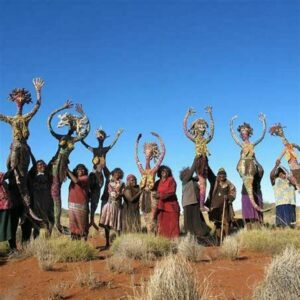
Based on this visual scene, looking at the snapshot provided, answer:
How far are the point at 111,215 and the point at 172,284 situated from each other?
681cm

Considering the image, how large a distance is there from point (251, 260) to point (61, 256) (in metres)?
3.89

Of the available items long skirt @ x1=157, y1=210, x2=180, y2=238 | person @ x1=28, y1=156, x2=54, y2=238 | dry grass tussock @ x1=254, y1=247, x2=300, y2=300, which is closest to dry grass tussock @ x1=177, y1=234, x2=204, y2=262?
long skirt @ x1=157, y1=210, x2=180, y2=238

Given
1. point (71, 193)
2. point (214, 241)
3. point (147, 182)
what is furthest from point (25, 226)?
point (214, 241)

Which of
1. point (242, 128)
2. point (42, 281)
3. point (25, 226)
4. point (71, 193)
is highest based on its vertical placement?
point (242, 128)

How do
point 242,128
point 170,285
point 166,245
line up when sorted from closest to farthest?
point 170,285 → point 166,245 → point 242,128

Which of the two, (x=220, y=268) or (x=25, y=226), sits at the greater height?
(x=25, y=226)

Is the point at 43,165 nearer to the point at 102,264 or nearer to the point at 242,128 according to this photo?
the point at 102,264

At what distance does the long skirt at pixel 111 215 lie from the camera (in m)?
12.1

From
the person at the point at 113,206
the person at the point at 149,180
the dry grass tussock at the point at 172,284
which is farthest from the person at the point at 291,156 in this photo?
the dry grass tussock at the point at 172,284

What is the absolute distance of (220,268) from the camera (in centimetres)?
881

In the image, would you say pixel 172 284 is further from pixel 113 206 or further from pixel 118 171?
pixel 118 171

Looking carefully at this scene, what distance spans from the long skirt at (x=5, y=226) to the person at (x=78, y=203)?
151 centimetres

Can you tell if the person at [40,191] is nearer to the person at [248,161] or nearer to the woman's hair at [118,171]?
the woman's hair at [118,171]

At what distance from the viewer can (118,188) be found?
12336 millimetres
